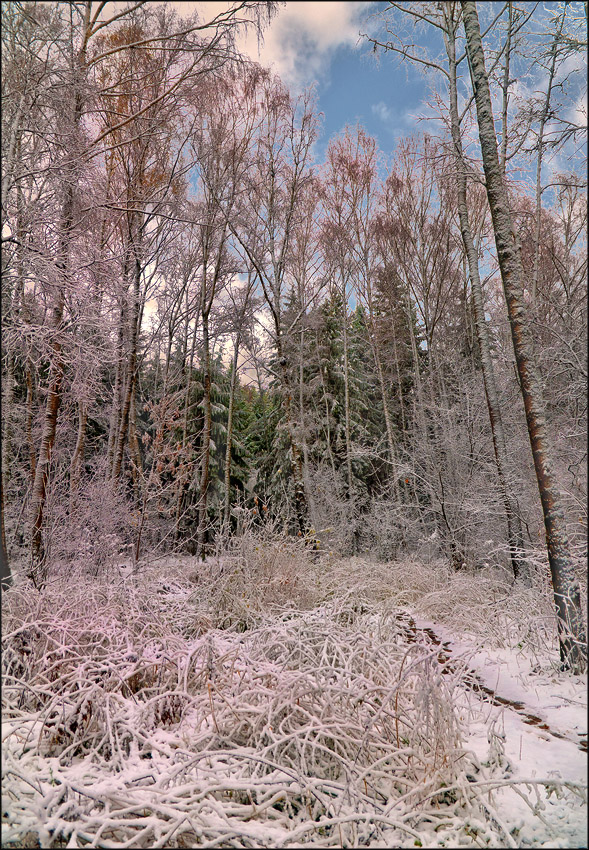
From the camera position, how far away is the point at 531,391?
360 cm

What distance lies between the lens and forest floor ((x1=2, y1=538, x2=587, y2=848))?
6.19ft

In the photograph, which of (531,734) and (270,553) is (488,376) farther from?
(531,734)

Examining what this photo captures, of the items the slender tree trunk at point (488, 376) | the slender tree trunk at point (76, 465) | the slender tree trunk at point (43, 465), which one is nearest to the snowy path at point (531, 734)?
the slender tree trunk at point (488, 376)

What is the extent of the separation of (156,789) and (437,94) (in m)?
9.97

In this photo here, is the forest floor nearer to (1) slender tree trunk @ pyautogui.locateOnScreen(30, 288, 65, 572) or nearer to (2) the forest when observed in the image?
(2) the forest

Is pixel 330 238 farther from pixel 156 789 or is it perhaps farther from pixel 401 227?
pixel 156 789

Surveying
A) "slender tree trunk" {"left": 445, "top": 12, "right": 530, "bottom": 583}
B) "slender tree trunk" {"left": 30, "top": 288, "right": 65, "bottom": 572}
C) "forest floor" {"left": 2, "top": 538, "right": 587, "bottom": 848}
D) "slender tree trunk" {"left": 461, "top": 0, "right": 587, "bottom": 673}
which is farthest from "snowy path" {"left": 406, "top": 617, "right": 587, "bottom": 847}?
"slender tree trunk" {"left": 30, "top": 288, "right": 65, "bottom": 572}

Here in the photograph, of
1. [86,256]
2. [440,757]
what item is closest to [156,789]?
[440,757]

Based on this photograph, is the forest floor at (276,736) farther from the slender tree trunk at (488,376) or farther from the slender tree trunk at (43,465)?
the slender tree trunk at (488,376)

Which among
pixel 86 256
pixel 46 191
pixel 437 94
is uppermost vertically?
pixel 437 94

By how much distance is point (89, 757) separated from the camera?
238 centimetres

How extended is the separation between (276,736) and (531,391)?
3000 mm

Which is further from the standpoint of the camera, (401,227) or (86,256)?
(401,227)

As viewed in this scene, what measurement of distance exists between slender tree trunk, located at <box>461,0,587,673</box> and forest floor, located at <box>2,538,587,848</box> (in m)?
0.38
